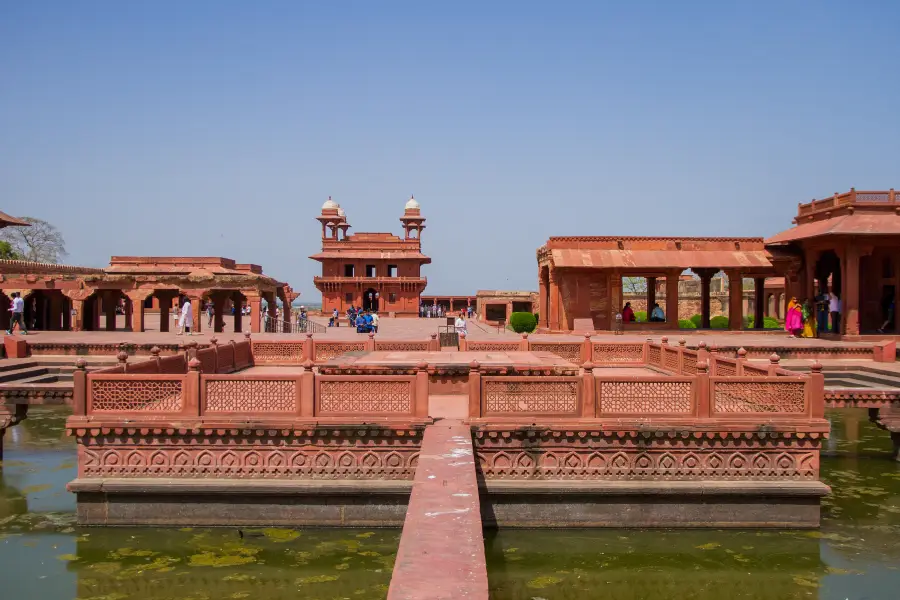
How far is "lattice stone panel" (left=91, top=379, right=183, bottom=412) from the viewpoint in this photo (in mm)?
9656

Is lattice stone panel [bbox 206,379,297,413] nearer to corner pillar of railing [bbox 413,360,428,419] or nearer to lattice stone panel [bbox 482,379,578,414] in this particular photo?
corner pillar of railing [bbox 413,360,428,419]

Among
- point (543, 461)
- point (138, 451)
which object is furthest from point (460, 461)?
point (138, 451)

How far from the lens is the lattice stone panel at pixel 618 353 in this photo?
16594mm

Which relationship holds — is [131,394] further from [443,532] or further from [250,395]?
[443,532]

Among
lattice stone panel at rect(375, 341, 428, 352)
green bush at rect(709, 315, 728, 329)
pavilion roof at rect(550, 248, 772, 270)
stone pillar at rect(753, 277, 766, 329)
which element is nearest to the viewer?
lattice stone panel at rect(375, 341, 428, 352)

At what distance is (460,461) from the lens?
8383 mm

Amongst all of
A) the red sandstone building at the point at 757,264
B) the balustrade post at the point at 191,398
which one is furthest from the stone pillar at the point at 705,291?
the balustrade post at the point at 191,398

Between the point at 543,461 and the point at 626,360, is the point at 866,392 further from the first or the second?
the point at 543,461

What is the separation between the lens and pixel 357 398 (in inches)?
381

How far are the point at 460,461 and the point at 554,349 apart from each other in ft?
28.5

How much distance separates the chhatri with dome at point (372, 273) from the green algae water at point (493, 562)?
161 ft

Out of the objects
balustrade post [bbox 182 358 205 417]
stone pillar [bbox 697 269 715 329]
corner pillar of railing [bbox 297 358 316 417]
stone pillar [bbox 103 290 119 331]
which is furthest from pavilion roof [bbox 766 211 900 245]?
stone pillar [bbox 103 290 119 331]

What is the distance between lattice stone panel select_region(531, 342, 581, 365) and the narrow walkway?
7.61 metres

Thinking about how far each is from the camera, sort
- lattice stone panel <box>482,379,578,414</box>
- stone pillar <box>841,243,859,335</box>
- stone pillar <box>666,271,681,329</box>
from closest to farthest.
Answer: lattice stone panel <box>482,379,578,414</box> → stone pillar <box>841,243,859,335</box> → stone pillar <box>666,271,681,329</box>
